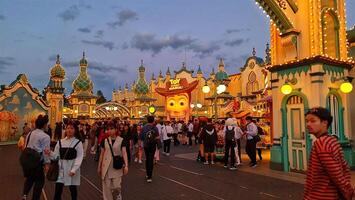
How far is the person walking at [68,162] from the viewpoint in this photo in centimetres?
574

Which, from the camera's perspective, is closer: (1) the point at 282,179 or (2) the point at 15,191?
(2) the point at 15,191

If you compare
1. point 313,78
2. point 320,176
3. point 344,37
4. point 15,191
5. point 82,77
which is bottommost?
point 15,191

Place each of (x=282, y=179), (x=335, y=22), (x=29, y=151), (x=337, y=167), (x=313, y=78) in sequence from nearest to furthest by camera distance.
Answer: (x=337, y=167)
(x=29, y=151)
(x=282, y=179)
(x=313, y=78)
(x=335, y=22)

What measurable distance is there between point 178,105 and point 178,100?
0.62 metres

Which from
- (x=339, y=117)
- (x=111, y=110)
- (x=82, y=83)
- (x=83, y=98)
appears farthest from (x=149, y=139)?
(x=111, y=110)

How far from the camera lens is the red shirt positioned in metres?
3.06

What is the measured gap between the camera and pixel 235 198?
25.5ft

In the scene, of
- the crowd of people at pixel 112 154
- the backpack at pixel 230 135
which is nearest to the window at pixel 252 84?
the crowd of people at pixel 112 154

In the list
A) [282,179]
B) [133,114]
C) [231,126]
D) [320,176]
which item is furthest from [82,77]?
[320,176]

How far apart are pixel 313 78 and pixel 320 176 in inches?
319

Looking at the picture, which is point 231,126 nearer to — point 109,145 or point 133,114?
point 109,145

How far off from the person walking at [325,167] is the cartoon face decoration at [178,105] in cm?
3827

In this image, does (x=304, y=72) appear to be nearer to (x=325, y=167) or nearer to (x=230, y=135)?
(x=230, y=135)

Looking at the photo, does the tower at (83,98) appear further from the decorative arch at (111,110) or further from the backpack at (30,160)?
the backpack at (30,160)
